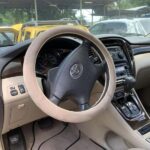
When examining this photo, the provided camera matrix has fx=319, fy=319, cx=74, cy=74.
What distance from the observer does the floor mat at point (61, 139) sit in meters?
2.06

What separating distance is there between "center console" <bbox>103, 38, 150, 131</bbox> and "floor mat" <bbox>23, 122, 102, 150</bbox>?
333 mm

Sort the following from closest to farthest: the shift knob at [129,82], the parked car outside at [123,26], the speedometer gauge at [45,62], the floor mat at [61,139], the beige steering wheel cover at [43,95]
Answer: the beige steering wheel cover at [43,95], the speedometer gauge at [45,62], the shift knob at [129,82], the floor mat at [61,139], the parked car outside at [123,26]

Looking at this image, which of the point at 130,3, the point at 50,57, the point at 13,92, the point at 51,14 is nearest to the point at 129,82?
the point at 50,57

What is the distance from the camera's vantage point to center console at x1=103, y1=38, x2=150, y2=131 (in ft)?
5.91

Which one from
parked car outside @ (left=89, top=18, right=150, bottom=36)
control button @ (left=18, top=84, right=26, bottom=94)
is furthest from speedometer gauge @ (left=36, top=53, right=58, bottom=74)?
parked car outside @ (left=89, top=18, right=150, bottom=36)

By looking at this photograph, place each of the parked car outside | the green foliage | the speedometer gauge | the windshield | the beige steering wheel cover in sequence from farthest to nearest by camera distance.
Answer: the parked car outside → the green foliage → the windshield → the speedometer gauge → the beige steering wheel cover

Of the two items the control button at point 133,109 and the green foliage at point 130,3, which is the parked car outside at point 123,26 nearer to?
the green foliage at point 130,3

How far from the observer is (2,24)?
2480 mm

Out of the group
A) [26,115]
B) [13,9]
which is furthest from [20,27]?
[26,115]

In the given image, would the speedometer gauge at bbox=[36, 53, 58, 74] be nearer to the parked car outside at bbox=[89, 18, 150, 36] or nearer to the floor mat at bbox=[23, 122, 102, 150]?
the floor mat at bbox=[23, 122, 102, 150]

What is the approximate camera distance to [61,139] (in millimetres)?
2125

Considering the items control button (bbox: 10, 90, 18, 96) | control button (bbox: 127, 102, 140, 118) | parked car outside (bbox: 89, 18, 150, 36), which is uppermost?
parked car outside (bbox: 89, 18, 150, 36)

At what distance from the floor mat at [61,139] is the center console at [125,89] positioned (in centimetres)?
33

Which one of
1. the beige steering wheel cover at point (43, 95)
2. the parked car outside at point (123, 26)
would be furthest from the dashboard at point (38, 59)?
the parked car outside at point (123, 26)
